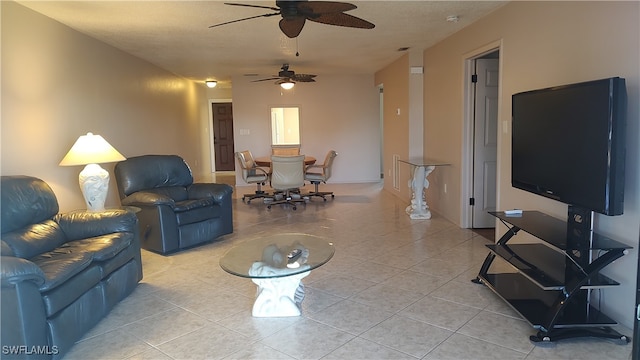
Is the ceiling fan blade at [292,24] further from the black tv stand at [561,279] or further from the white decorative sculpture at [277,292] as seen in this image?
the black tv stand at [561,279]

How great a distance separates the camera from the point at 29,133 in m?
3.56

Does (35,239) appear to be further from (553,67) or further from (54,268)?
(553,67)

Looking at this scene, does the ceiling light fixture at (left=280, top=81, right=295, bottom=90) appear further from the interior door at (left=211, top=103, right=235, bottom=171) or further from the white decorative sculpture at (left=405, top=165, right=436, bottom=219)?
the interior door at (left=211, top=103, right=235, bottom=171)

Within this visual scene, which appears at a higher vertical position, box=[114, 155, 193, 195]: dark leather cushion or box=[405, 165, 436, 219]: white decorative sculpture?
box=[114, 155, 193, 195]: dark leather cushion

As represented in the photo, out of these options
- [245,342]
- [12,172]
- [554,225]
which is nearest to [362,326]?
[245,342]

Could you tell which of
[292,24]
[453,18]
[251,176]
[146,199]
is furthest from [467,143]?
[251,176]

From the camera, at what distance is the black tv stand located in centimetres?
232

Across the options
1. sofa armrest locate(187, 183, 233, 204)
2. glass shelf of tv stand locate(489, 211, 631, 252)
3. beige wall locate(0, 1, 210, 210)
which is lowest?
glass shelf of tv stand locate(489, 211, 631, 252)

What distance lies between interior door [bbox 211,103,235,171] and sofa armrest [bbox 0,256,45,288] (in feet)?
33.1

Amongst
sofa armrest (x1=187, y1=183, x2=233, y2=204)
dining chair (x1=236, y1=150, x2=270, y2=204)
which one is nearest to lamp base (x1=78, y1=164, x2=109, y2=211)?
sofa armrest (x1=187, y1=183, x2=233, y2=204)

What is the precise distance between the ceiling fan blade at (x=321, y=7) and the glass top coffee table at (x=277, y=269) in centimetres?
166

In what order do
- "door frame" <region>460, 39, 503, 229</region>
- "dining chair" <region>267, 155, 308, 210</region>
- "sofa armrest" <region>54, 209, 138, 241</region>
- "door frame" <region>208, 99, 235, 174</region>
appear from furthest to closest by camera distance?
"door frame" <region>208, 99, 235, 174</region>
"dining chair" <region>267, 155, 308, 210</region>
"door frame" <region>460, 39, 503, 229</region>
"sofa armrest" <region>54, 209, 138, 241</region>

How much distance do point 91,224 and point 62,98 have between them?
172cm

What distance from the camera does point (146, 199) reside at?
4059 millimetres
